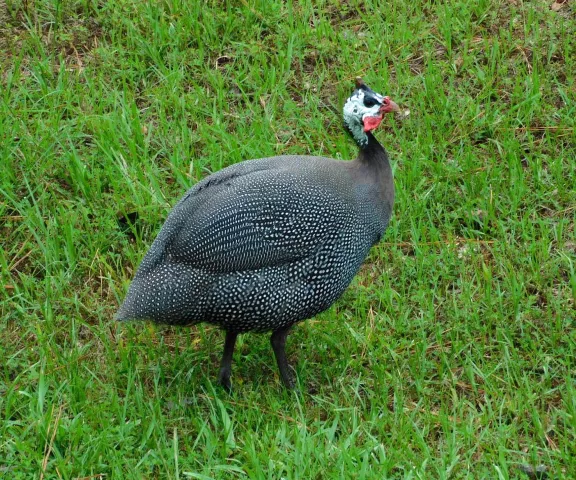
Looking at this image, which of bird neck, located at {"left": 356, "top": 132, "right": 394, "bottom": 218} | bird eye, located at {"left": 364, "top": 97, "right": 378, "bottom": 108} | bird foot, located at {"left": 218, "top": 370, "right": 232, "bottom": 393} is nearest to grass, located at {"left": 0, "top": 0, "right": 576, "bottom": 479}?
bird foot, located at {"left": 218, "top": 370, "right": 232, "bottom": 393}

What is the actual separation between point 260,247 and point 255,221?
11cm

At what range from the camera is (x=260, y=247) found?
4.39 m

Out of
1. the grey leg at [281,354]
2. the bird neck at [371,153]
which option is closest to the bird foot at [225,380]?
the grey leg at [281,354]

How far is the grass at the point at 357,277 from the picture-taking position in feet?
14.3

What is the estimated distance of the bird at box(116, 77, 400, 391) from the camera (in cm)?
439

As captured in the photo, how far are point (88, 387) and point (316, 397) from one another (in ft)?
3.33

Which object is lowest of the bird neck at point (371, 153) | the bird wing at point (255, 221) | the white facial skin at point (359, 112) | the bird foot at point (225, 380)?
the bird foot at point (225, 380)

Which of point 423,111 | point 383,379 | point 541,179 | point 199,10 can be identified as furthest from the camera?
point 199,10

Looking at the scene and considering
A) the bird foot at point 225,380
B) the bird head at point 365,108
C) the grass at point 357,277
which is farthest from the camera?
the bird foot at point 225,380

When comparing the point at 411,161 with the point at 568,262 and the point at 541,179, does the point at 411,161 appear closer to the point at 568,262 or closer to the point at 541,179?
the point at 541,179

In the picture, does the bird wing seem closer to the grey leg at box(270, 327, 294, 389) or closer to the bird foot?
the grey leg at box(270, 327, 294, 389)

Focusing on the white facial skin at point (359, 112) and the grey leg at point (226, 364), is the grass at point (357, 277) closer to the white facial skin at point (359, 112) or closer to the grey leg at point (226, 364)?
the grey leg at point (226, 364)

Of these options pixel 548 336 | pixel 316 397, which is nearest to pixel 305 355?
pixel 316 397

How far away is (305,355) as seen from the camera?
4.93 meters
